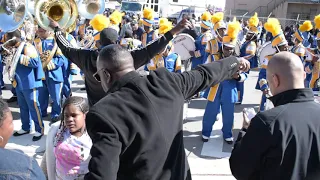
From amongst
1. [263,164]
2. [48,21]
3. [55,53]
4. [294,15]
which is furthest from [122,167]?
[294,15]

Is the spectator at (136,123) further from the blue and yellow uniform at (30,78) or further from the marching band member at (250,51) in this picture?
the marching band member at (250,51)

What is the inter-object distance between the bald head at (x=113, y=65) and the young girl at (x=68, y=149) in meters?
0.90

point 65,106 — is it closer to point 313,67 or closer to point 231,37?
point 231,37

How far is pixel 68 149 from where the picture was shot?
8.95 ft

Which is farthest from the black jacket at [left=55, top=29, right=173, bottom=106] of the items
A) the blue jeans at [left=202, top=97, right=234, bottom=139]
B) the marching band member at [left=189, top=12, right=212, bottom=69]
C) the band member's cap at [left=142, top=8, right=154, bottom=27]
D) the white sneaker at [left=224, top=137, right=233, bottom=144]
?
the band member's cap at [left=142, top=8, right=154, bottom=27]

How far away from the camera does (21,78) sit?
533 centimetres

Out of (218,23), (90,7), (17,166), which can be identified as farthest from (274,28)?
(17,166)

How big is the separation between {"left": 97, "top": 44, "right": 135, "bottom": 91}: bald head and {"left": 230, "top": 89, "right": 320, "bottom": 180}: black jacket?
2.76ft

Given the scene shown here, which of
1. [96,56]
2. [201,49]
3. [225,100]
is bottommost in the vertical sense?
[225,100]

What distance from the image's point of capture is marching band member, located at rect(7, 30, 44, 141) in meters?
5.22

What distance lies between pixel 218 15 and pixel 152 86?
25.4 feet

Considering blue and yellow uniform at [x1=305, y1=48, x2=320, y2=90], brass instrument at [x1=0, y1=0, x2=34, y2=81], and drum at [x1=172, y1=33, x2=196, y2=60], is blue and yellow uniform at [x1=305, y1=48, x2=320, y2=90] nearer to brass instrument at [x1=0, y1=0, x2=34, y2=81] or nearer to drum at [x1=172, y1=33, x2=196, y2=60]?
drum at [x1=172, y1=33, x2=196, y2=60]

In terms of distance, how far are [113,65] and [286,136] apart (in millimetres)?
1088

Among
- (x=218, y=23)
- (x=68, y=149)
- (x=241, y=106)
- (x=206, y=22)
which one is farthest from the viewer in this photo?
(x=206, y=22)
